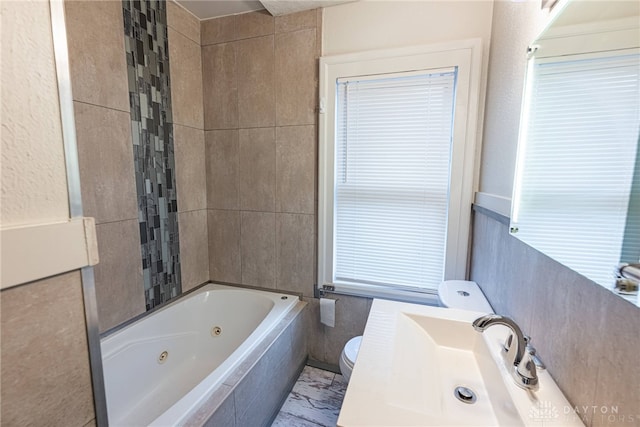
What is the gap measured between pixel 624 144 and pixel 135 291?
2.17 metres

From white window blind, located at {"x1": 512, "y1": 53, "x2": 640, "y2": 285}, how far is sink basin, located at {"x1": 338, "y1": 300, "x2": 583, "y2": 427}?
1.14 feet

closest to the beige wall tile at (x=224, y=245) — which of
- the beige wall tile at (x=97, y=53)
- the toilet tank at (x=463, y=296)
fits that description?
the beige wall tile at (x=97, y=53)

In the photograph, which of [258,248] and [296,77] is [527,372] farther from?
[296,77]

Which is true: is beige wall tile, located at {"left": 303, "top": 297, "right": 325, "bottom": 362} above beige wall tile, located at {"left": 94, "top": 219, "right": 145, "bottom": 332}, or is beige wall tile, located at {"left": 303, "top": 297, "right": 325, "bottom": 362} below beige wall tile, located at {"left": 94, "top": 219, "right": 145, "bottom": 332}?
below

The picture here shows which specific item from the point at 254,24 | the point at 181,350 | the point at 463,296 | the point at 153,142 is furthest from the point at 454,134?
the point at 181,350

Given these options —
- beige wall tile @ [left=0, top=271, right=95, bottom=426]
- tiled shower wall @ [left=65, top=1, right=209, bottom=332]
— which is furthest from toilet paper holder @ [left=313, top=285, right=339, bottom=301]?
beige wall tile @ [left=0, top=271, right=95, bottom=426]

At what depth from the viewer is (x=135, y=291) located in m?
1.69

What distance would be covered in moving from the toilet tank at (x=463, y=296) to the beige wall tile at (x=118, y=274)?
70.4 inches

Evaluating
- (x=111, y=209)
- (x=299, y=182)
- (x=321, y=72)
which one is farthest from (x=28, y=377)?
(x=321, y=72)

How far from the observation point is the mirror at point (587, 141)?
0.52 metres

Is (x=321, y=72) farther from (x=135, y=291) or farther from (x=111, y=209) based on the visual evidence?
(x=135, y=291)

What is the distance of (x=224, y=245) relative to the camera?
2.26 metres

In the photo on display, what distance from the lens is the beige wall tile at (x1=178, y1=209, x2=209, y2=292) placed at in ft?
6.73

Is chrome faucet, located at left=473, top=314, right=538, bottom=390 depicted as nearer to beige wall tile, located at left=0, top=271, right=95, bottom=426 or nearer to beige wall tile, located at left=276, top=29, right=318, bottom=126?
beige wall tile, located at left=0, top=271, right=95, bottom=426
